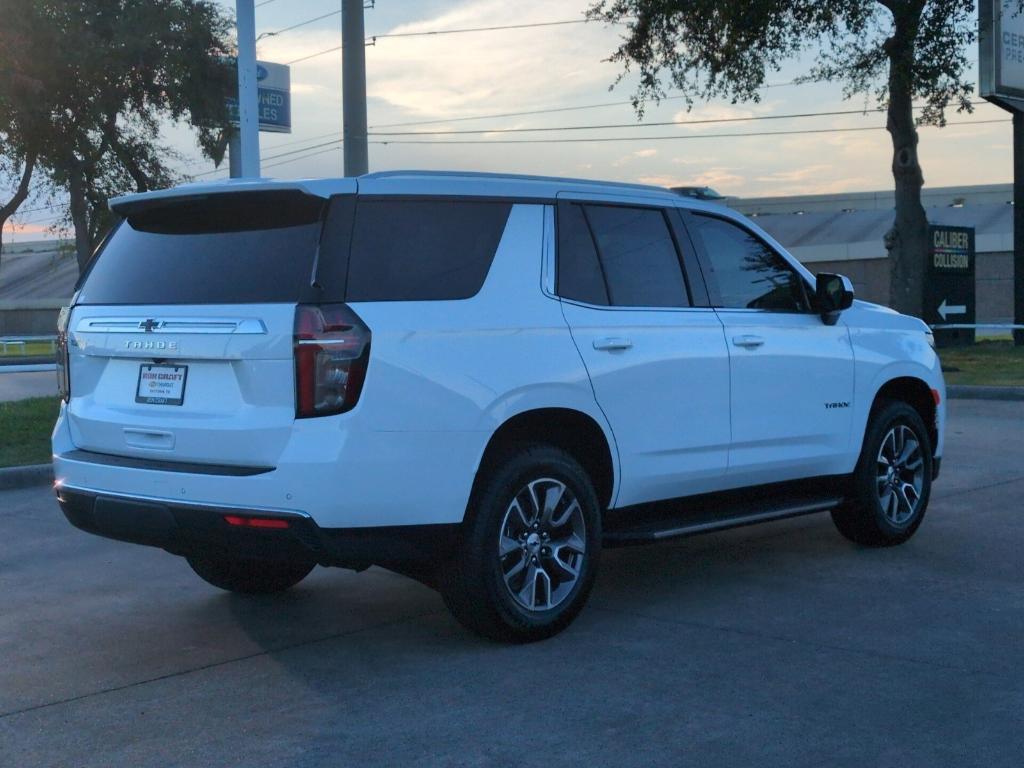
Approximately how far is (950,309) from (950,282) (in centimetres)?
54

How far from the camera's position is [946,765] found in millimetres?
4180

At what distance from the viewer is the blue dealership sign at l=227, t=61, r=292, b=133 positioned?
37156mm

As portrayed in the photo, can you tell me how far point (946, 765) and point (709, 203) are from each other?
3455 millimetres

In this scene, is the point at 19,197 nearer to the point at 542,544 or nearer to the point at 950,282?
the point at 950,282

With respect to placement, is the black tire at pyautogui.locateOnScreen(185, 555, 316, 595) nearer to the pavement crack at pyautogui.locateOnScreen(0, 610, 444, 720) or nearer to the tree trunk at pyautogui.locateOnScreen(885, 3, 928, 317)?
the pavement crack at pyautogui.locateOnScreen(0, 610, 444, 720)

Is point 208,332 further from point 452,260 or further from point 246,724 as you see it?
point 246,724

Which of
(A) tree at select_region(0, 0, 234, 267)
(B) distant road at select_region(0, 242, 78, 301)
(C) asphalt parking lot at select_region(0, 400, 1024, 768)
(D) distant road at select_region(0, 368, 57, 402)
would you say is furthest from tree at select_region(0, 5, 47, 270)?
(B) distant road at select_region(0, 242, 78, 301)

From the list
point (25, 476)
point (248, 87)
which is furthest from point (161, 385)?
point (248, 87)

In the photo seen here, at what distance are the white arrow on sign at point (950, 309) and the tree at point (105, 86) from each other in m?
21.8

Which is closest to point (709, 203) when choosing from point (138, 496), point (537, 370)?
point (537, 370)

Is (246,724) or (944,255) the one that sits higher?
(944,255)

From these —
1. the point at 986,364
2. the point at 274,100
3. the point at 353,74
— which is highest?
the point at 274,100

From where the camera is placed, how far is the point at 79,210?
131 feet

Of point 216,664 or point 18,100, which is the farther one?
point 18,100
